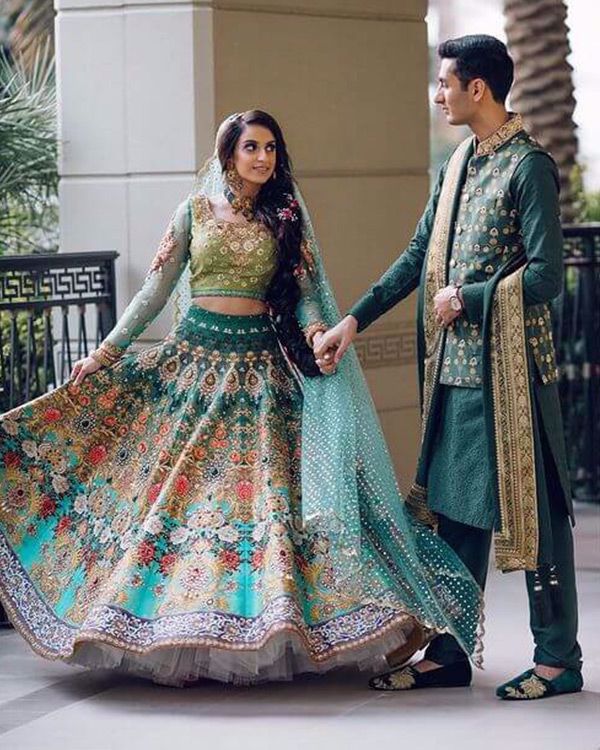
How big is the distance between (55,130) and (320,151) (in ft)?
4.01

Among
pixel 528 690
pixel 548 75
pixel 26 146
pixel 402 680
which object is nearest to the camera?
pixel 528 690

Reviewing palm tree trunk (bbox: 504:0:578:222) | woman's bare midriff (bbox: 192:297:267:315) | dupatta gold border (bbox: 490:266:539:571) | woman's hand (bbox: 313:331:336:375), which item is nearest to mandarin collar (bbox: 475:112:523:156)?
dupatta gold border (bbox: 490:266:539:571)

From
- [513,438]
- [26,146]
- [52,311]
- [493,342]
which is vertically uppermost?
[26,146]

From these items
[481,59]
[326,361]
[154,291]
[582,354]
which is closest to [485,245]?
[481,59]

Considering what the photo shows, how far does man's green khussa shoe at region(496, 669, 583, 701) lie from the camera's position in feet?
18.9

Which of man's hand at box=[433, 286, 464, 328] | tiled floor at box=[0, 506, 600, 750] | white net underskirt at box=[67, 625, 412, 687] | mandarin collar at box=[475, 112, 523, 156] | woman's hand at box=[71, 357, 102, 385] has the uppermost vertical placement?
mandarin collar at box=[475, 112, 523, 156]

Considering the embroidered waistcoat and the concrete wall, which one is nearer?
the embroidered waistcoat

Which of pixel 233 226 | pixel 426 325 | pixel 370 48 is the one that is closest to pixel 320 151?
pixel 370 48

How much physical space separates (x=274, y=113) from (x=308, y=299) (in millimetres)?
1851

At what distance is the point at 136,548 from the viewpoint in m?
6.02

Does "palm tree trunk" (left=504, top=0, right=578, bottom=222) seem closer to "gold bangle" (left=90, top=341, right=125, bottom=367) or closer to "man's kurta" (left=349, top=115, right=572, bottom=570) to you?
"gold bangle" (left=90, top=341, right=125, bottom=367)

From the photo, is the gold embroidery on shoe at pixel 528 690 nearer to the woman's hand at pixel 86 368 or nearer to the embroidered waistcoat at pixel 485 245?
the embroidered waistcoat at pixel 485 245

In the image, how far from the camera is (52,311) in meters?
8.05

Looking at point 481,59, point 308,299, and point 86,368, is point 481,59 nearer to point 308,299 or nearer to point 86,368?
point 308,299
